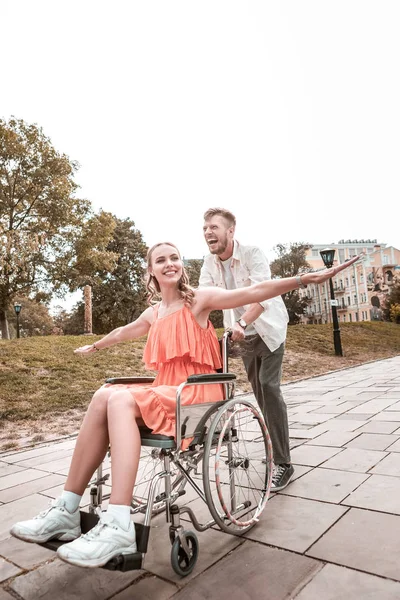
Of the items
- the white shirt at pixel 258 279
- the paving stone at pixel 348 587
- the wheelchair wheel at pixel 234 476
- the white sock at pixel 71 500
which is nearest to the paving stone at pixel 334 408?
the wheelchair wheel at pixel 234 476

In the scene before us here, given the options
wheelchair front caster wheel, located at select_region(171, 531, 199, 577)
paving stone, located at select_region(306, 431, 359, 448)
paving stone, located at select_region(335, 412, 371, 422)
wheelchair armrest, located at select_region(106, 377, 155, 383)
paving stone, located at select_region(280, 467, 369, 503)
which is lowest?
paving stone, located at select_region(335, 412, 371, 422)

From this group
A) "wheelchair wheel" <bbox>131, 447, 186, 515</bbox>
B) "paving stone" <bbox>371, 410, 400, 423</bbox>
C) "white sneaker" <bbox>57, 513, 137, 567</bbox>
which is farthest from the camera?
"paving stone" <bbox>371, 410, 400, 423</bbox>

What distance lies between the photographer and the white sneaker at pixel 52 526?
1.85 metres

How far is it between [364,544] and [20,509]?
1950 millimetres

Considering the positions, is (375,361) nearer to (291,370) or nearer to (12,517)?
(291,370)

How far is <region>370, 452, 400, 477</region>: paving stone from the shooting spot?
118 inches

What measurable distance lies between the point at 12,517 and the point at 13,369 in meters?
5.86

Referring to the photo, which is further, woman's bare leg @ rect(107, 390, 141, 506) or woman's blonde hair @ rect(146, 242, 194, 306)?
woman's blonde hair @ rect(146, 242, 194, 306)

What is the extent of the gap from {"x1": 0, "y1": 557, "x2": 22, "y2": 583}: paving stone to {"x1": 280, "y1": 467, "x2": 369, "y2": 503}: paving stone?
1502mm

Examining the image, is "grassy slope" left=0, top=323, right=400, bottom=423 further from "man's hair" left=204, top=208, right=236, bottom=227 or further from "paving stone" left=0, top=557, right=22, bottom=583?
"man's hair" left=204, top=208, right=236, bottom=227

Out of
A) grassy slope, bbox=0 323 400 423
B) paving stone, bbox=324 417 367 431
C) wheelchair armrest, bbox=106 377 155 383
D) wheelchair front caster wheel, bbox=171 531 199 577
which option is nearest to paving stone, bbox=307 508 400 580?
wheelchair front caster wheel, bbox=171 531 199 577

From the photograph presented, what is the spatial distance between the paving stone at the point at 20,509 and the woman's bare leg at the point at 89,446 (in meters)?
0.80

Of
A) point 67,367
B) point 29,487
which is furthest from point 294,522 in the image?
point 67,367

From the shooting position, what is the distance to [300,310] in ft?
134
